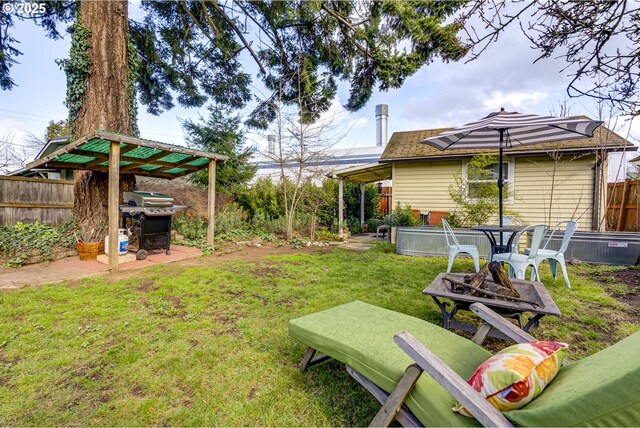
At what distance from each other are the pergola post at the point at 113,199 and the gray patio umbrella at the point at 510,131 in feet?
16.1

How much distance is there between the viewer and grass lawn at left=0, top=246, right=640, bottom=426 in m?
1.79

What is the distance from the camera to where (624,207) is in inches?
334

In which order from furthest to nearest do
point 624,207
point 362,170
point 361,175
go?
point 361,175
point 362,170
point 624,207

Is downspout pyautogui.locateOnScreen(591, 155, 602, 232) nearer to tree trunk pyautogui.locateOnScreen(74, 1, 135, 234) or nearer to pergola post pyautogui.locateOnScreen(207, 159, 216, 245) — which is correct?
pergola post pyautogui.locateOnScreen(207, 159, 216, 245)

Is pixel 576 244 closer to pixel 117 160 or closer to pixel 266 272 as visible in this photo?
pixel 266 272

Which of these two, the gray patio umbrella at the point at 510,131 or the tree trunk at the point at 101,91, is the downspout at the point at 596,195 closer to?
the gray patio umbrella at the point at 510,131

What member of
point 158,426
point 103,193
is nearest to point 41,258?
point 103,193

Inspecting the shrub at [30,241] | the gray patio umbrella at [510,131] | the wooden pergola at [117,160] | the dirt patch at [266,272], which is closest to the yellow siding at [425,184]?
the gray patio umbrella at [510,131]

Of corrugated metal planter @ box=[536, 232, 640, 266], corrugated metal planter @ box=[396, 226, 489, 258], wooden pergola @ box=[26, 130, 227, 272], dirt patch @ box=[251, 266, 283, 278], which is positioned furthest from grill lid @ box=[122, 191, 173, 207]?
corrugated metal planter @ box=[536, 232, 640, 266]

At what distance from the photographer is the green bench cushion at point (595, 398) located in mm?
870

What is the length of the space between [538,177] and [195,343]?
9084 mm

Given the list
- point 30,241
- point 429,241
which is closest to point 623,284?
point 429,241

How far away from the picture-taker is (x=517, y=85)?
518cm

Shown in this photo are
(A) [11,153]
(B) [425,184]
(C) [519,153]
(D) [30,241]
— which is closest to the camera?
(D) [30,241]
